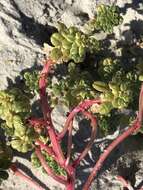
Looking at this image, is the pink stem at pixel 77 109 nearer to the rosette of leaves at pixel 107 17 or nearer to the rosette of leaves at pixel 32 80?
the rosette of leaves at pixel 32 80

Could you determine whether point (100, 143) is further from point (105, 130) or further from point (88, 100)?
point (88, 100)

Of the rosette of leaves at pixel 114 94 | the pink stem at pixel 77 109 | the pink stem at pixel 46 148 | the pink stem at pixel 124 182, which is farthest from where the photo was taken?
the pink stem at pixel 124 182

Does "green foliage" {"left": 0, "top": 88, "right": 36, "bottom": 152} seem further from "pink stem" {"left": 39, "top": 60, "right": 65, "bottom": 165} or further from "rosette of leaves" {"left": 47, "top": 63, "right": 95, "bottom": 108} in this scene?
"rosette of leaves" {"left": 47, "top": 63, "right": 95, "bottom": 108}

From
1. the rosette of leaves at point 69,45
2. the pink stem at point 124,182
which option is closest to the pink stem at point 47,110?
the rosette of leaves at point 69,45

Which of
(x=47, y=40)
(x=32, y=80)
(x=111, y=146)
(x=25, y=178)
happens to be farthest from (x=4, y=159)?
(x=47, y=40)

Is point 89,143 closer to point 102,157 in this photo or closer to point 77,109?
point 102,157

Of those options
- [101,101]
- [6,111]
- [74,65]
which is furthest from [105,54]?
[6,111]
